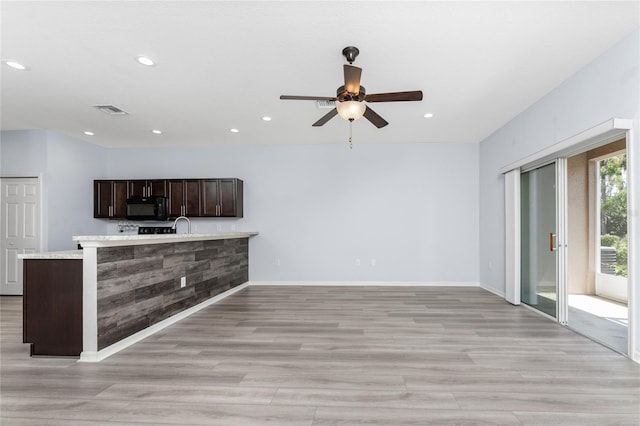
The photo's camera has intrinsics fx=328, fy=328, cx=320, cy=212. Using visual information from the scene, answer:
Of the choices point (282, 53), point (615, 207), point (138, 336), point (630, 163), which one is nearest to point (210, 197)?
point (138, 336)

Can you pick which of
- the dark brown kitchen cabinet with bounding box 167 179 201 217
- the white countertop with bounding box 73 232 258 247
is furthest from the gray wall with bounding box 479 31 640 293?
the dark brown kitchen cabinet with bounding box 167 179 201 217

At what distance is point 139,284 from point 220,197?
9.55 feet

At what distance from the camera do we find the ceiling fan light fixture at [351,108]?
2768 millimetres

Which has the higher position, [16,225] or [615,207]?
[615,207]

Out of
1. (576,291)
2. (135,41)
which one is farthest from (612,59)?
(135,41)

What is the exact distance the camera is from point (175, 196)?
19.9ft

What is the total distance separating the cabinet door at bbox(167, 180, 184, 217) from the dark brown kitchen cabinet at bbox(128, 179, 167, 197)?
11cm

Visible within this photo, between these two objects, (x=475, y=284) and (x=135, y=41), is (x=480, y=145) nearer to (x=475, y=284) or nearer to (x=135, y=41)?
(x=475, y=284)

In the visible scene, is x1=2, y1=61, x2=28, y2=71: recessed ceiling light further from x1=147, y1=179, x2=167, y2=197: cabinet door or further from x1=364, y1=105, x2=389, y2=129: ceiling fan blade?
x1=364, y1=105, x2=389, y2=129: ceiling fan blade

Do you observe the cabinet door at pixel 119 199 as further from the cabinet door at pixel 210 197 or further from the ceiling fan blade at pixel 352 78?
the ceiling fan blade at pixel 352 78

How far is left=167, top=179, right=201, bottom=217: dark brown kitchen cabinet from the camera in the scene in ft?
19.8

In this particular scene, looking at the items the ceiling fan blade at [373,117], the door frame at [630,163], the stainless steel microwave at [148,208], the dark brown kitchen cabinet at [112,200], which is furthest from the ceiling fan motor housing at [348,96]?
the dark brown kitchen cabinet at [112,200]

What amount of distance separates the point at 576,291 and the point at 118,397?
6023 millimetres

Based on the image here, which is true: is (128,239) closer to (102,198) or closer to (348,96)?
(348,96)
